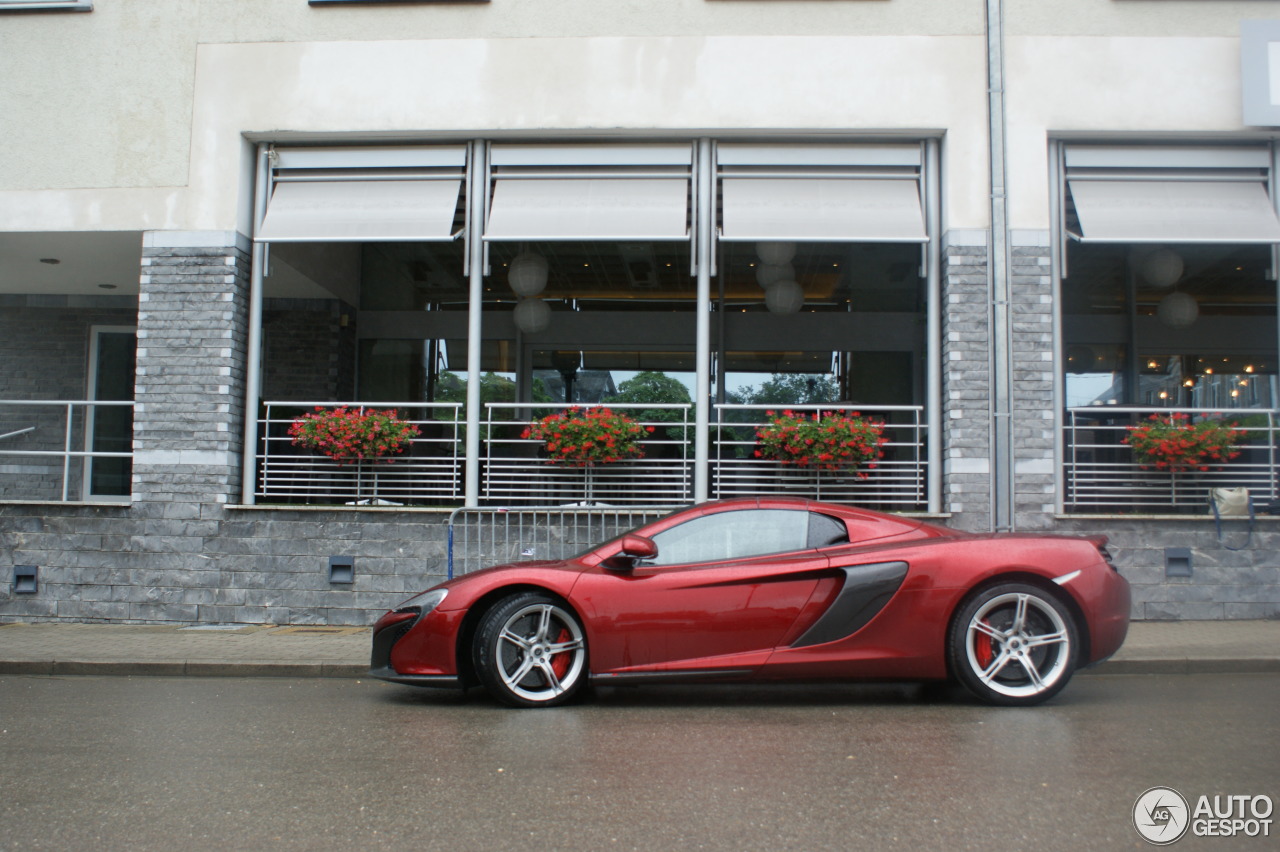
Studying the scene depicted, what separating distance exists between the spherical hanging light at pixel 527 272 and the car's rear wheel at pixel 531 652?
23.7 feet

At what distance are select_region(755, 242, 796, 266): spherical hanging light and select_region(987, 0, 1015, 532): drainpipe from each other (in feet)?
8.88

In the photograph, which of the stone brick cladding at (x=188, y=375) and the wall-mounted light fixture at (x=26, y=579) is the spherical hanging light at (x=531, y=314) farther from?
the wall-mounted light fixture at (x=26, y=579)

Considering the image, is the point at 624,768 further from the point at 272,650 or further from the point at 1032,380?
the point at 1032,380

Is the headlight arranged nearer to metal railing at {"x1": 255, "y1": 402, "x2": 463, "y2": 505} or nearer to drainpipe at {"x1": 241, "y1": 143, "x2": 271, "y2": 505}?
metal railing at {"x1": 255, "y1": 402, "x2": 463, "y2": 505}

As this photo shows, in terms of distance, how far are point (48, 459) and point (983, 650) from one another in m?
12.5

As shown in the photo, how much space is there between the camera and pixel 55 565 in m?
10.4

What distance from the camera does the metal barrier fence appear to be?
984 cm

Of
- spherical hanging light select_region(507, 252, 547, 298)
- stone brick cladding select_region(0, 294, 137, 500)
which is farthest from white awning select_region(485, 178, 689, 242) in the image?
stone brick cladding select_region(0, 294, 137, 500)

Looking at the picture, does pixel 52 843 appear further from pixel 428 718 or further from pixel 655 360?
pixel 655 360

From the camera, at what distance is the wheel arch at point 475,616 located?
6383 mm

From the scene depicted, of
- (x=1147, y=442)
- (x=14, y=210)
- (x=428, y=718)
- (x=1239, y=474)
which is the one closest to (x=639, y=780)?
(x=428, y=718)

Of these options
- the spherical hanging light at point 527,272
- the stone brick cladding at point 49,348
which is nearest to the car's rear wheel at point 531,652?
the spherical hanging light at point 527,272

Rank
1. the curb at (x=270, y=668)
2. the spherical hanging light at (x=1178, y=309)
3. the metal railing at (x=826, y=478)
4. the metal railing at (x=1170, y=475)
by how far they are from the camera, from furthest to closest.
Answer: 1. the spherical hanging light at (x=1178, y=309)
2. the metal railing at (x=826, y=478)
3. the metal railing at (x=1170, y=475)
4. the curb at (x=270, y=668)

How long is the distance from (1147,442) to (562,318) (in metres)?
7.16
